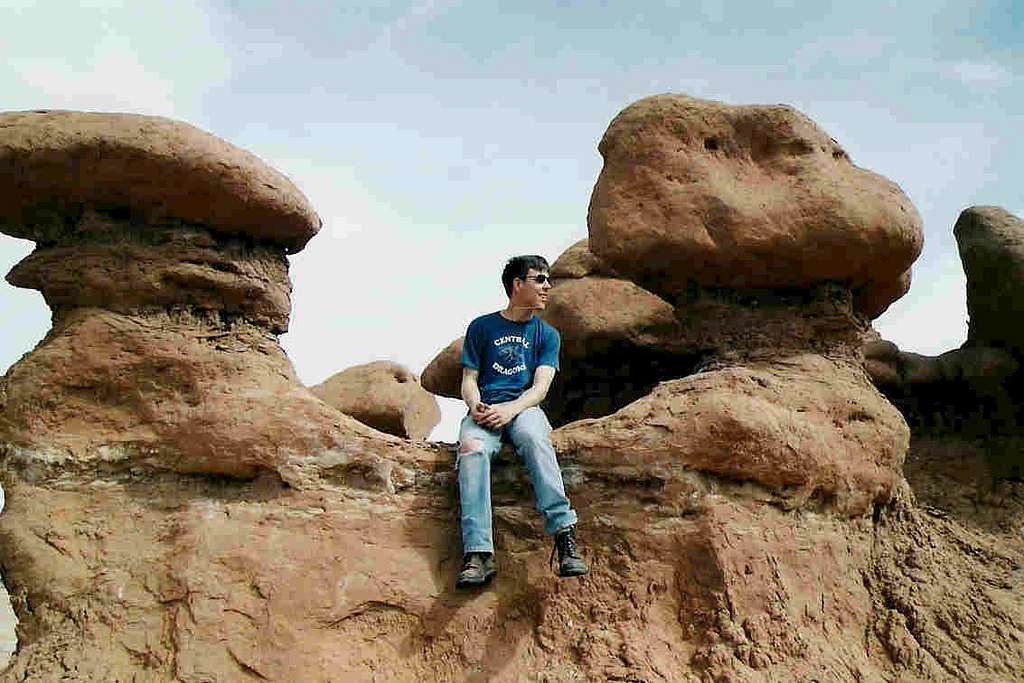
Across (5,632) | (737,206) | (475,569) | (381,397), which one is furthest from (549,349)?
(5,632)

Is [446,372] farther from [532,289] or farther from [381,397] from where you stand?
[532,289]

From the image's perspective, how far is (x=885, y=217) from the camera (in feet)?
18.2

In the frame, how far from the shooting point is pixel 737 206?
5484 mm

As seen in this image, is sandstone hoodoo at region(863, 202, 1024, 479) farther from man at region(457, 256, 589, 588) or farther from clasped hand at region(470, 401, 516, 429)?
clasped hand at region(470, 401, 516, 429)

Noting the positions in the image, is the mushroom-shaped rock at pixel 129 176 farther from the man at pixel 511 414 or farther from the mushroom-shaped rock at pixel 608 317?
the mushroom-shaped rock at pixel 608 317

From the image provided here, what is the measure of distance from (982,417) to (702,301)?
3199 mm

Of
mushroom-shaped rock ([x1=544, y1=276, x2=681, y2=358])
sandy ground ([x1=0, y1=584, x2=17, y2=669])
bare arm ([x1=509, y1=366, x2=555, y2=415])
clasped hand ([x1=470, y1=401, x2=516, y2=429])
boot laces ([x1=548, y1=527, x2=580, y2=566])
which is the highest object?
mushroom-shaped rock ([x1=544, y1=276, x2=681, y2=358])

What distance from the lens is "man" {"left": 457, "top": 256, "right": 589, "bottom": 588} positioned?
171 inches

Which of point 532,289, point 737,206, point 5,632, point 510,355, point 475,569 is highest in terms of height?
point 737,206

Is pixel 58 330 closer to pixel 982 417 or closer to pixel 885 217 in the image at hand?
pixel 885 217

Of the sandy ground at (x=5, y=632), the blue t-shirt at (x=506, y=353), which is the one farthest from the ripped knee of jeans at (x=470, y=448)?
the sandy ground at (x=5, y=632)

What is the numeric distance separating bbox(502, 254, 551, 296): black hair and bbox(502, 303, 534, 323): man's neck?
0.26 feet

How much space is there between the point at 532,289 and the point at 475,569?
52.1 inches

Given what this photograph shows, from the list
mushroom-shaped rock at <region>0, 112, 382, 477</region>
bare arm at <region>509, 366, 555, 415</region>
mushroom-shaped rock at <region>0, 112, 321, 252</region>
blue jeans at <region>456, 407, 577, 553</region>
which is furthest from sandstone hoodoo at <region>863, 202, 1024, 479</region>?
mushroom-shaped rock at <region>0, 112, 321, 252</region>
